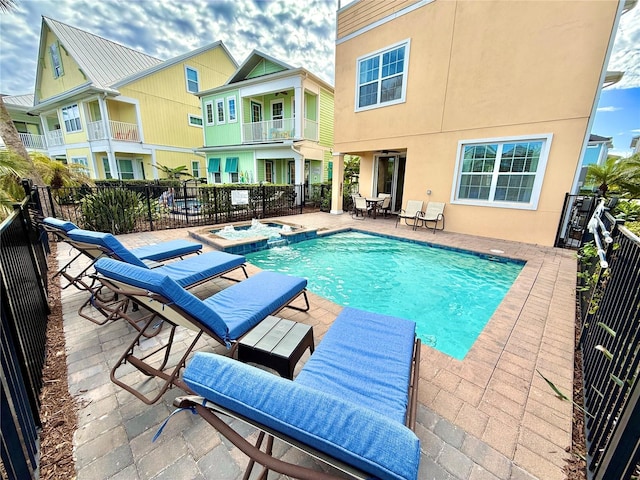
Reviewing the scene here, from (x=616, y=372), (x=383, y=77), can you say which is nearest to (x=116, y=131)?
(x=383, y=77)

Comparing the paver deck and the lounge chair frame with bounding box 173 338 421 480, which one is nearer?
the lounge chair frame with bounding box 173 338 421 480

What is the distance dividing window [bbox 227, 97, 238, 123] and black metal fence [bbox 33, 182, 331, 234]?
21.7 feet

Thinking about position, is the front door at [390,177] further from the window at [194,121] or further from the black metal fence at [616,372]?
the window at [194,121]

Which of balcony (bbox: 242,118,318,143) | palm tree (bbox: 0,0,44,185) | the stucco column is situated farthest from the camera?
balcony (bbox: 242,118,318,143)

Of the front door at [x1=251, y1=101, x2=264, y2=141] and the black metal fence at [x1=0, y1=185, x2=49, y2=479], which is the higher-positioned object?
the front door at [x1=251, y1=101, x2=264, y2=141]

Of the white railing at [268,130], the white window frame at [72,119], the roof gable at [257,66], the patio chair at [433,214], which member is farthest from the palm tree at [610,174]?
the white window frame at [72,119]

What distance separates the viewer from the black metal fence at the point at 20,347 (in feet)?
3.96

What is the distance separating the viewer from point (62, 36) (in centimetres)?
1534

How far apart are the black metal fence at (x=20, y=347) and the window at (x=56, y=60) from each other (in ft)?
72.2

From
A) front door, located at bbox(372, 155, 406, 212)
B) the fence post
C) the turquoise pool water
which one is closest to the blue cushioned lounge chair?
the turquoise pool water

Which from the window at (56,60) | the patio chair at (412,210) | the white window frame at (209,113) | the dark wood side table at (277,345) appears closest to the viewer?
the dark wood side table at (277,345)

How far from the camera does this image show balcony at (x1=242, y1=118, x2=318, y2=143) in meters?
13.8

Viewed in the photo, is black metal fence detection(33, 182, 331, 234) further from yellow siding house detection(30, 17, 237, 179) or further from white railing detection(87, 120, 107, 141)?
yellow siding house detection(30, 17, 237, 179)

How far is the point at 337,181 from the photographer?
11.1 m
